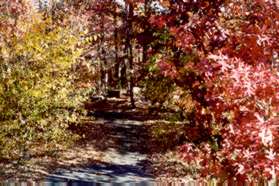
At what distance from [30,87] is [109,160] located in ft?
11.3

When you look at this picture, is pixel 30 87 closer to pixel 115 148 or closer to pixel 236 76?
pixel 115 148

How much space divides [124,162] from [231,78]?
8624 mm

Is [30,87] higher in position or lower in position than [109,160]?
higher

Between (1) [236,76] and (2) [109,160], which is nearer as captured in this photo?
(1) [236,76]

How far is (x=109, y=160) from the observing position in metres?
14.1

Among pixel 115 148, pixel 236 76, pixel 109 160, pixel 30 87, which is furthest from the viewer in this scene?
pixel 115 148

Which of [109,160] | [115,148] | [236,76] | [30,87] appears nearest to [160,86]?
[115,148]

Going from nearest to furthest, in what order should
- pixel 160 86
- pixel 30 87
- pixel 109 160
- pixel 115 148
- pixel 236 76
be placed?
pixel 236 76 < pixel 30 87 < pixel 109 160 < pixel 115 148 < pixel 160 86

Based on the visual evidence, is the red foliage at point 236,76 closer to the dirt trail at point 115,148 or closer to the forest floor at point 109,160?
the forest floor at point 109,160

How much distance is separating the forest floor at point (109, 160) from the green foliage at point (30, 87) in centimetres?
87

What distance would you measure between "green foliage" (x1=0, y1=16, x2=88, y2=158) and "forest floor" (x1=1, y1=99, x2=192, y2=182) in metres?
0.87

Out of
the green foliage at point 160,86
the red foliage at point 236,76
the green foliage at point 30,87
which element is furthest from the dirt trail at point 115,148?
the red foliage at point 236,76

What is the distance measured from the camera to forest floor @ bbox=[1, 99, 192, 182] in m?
12.1

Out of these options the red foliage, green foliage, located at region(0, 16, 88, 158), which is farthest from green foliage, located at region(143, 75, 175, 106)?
the red foliage
